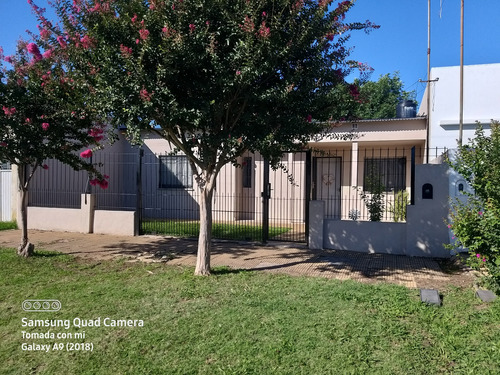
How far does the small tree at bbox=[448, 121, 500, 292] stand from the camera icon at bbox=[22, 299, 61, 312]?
5298 millimetres

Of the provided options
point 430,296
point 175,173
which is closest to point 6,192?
point 175,173

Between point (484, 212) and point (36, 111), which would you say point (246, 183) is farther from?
point (484, 212)

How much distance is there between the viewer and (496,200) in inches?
173

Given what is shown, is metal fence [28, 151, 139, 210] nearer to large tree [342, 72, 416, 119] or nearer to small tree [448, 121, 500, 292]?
small tree [448, 121, 500, 292]

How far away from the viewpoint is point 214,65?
495 cm

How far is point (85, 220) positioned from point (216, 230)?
12.6 feet

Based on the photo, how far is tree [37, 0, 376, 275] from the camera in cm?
485

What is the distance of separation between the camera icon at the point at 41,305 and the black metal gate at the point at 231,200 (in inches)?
203

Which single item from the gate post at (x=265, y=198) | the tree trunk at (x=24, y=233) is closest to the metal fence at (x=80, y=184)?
the tree trunk at (x=24, y=233)

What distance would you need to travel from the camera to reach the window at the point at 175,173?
564 inches

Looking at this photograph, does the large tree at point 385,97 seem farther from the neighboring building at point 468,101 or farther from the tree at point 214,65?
the tree at point 214,65

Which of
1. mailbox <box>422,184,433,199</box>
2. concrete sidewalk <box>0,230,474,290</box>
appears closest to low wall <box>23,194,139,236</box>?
concrete sidewalk <box>0,230,474,290</box>

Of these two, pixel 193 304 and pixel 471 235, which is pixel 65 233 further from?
pixel 471 235

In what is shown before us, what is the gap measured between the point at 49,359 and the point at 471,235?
4980 millimetres
